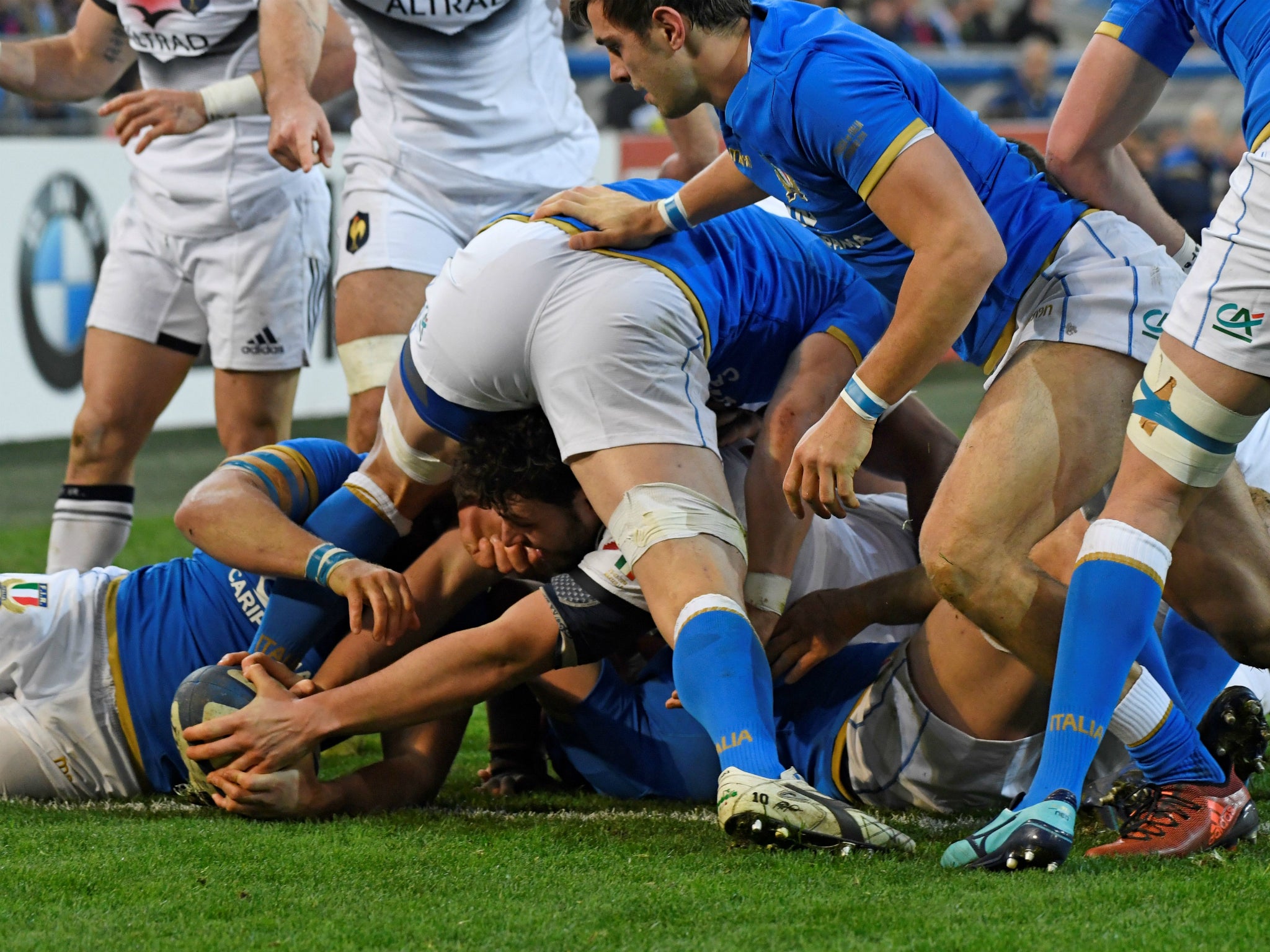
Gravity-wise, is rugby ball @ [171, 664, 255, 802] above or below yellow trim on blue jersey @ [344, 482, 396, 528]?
below

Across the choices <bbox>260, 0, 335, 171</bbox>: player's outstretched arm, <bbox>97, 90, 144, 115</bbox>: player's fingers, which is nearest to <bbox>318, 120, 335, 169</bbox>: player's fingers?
<bbox>260, 0, 335, 171</bbox>: player's outstretched arm

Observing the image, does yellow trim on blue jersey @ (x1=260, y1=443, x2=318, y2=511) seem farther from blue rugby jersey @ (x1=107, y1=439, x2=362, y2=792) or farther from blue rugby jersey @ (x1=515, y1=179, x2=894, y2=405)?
blue rugby jersey @ (x1=515, y1=179, x2=894, y2=405)

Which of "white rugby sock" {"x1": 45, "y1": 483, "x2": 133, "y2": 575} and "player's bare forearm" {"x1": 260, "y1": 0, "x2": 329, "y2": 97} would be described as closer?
"player's bare forearm" {"x1": 260, "y1": 0, "x2": 329, "y2": 97}

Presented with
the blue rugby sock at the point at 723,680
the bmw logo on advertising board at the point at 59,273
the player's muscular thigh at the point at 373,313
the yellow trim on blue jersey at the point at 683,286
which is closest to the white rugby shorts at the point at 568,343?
the yellow trim on blue jersey at the point at 683,286

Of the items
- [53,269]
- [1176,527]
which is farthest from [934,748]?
[53,269]

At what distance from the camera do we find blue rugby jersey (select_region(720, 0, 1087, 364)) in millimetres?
2547

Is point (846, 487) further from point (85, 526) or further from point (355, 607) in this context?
point (85, 526)

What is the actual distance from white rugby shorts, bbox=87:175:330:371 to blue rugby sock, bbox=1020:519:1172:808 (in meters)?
2.90

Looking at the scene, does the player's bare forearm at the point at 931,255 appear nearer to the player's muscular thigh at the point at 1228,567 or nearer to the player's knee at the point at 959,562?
the player's knee at the point at 959,562

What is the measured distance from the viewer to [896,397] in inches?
101

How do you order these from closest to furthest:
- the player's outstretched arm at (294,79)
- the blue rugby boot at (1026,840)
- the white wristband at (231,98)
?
the blue rugby boot at (1026,840) < the player's outstretched arm at (294,79) < the white wristband at (231,98)

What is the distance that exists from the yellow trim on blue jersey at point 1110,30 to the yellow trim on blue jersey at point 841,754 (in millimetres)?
1338

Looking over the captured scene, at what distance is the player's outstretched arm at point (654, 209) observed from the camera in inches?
122

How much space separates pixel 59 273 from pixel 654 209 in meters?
6.05
